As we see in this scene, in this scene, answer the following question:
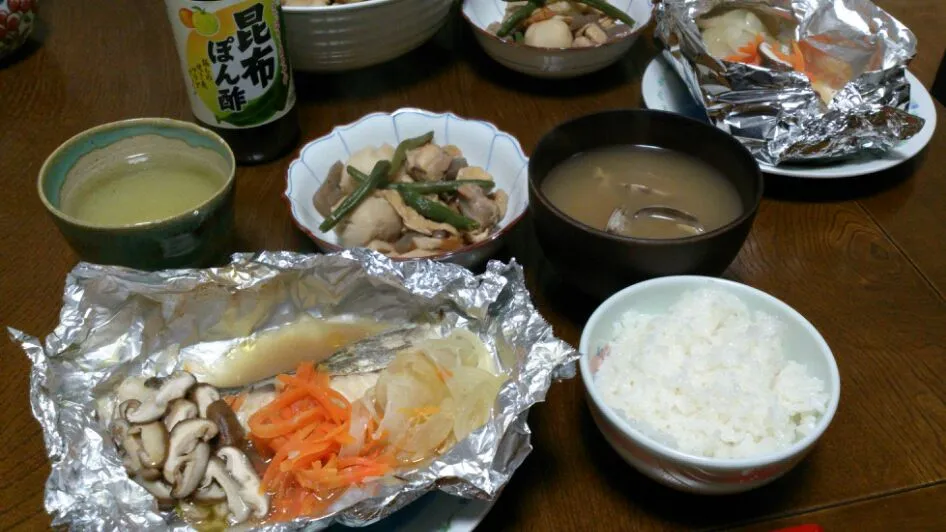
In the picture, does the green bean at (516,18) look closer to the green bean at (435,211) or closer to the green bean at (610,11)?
the green bean at (610,11)

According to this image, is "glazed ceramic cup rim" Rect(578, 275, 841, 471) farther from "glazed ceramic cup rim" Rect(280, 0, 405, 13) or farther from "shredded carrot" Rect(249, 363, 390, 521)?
"glazed ceramic cup rim" Rect(280, 0, 405, 13)

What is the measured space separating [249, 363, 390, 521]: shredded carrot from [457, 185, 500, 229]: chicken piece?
361 millimetres

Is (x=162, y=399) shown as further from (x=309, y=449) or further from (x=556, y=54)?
(x=556, y=54)

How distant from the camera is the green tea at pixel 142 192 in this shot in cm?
98

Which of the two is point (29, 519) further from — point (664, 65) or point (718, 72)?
point (664, 65)

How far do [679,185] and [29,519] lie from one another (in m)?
0.94

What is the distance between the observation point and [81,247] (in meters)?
0.93

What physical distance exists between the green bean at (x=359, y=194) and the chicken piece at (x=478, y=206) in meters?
0.12

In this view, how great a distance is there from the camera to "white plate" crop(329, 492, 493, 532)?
2.43 feet

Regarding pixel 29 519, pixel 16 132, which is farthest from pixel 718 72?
pixel 16 132

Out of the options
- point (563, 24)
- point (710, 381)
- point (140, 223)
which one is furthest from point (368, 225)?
point (563, 24)

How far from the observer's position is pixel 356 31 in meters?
1.31

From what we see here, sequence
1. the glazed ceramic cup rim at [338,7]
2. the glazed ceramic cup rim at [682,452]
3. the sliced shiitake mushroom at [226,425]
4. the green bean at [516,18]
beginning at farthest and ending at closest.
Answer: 1. the green bean at [516,18]
2. the glazed ceramic cup rim at [338,7]
3. the sliced shiitake mushroom at [226,425]
4. the glazed ceramic cup rim at [682,452]

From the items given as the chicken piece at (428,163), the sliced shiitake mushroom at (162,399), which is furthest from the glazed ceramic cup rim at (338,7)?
the sliced shiitake mushroom at (162,399)
